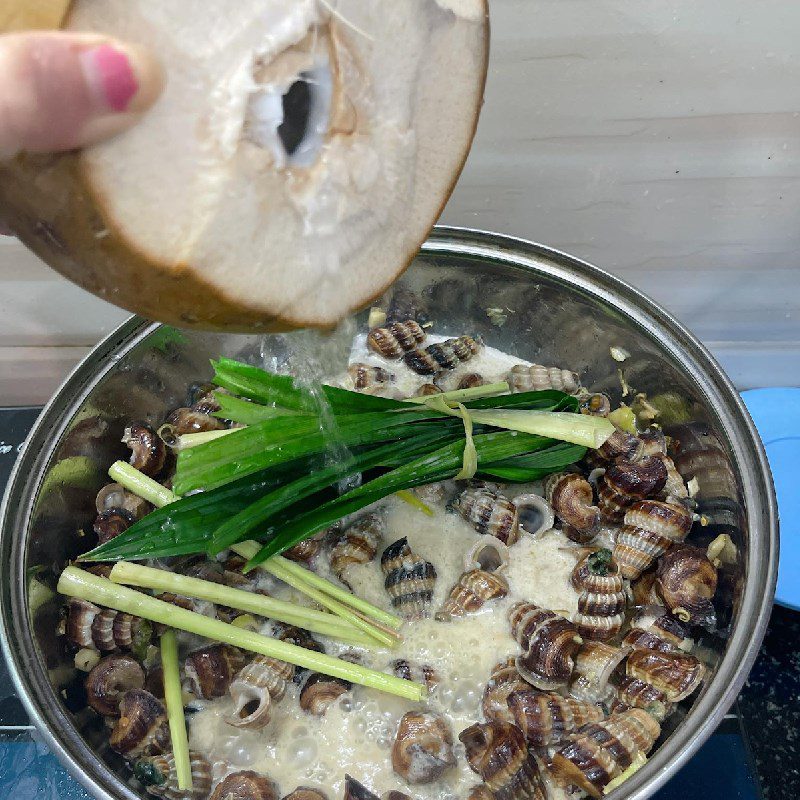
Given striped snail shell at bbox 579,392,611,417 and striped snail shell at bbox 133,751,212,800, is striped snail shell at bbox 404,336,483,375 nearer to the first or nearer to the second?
striped snail shell at bbox 579,392,611,417

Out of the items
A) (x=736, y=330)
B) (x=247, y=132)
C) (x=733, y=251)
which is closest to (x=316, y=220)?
(x=247, y=132)

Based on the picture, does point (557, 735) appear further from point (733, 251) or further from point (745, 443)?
point (733, 251)

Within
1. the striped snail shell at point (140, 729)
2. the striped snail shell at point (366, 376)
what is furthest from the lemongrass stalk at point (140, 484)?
the striped snail shell at point (366, 376)

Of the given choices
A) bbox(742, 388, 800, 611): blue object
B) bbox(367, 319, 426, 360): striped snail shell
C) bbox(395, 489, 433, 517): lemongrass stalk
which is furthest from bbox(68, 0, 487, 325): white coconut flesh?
bbox(742, 388, 800, 611): blue object

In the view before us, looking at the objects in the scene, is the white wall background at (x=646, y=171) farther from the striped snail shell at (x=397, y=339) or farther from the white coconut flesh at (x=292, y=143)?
the white coconut flesh at (x=292, y=143)

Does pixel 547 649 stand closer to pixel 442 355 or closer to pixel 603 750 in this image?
pixel 603 750

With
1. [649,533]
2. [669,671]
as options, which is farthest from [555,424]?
[669,671]

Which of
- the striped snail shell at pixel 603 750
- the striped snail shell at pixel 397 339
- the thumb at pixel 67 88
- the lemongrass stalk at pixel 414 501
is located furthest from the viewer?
the striped snail shell at pixel 397 339
